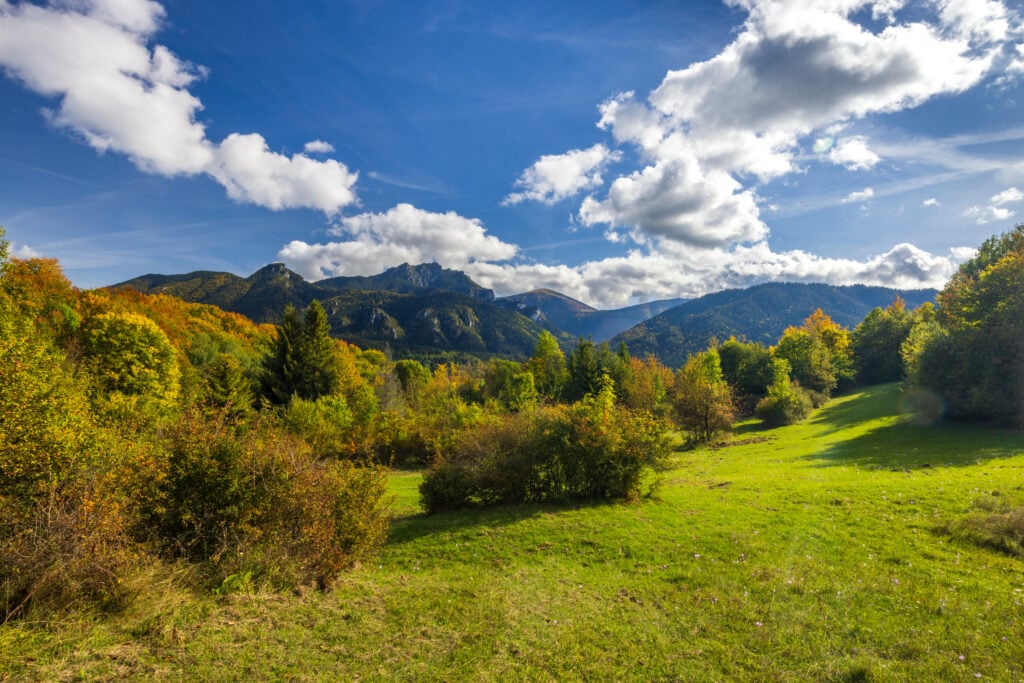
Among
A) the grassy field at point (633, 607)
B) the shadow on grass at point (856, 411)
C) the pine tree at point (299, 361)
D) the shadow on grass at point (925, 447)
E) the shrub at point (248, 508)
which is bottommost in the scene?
the shadow on grass at point (856, 411)

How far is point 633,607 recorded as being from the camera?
870cm

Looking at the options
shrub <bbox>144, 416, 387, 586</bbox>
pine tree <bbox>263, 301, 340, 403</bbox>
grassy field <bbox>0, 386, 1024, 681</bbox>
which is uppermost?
pine tree <bbox>263, 301, 340, 403</bbox>

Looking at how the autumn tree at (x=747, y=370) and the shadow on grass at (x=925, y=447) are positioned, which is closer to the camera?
the shadow on grass at (x=925, y=447)

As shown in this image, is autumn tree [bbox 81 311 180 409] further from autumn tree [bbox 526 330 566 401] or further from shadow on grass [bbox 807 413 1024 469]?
shadow on grass [bbox 807 413 1024 469]

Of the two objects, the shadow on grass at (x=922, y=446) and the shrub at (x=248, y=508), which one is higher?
the shrub at (x=248, y=508)

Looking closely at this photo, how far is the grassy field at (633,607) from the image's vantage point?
5.95 metres

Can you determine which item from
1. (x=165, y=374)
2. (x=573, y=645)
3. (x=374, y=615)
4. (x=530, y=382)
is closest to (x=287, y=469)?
(x=374, y=615)

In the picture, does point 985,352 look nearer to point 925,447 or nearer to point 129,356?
point 925,447

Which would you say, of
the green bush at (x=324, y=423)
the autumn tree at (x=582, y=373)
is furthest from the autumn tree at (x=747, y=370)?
the green bush at (x=324, y=423)

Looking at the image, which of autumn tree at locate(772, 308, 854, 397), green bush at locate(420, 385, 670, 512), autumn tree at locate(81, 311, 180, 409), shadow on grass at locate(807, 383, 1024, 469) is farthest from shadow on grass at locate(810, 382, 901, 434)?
autumn tree at locate(81, 311, 180, 409)

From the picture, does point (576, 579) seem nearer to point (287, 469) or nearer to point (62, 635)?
point (287, 469)

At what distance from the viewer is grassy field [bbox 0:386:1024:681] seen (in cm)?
595

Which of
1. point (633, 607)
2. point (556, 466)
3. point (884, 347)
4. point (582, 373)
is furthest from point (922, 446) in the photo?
point (884, 347)

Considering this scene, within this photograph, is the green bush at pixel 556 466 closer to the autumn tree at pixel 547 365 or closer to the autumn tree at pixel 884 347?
the autumn tree at pixel 547 365
